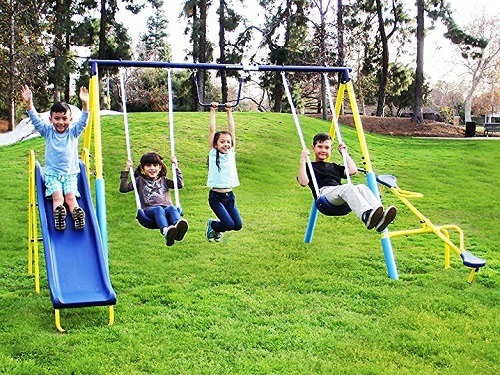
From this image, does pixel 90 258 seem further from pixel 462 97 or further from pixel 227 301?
pixel 462 97

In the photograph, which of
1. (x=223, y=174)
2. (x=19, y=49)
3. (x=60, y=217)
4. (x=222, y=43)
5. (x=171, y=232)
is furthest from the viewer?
(x=222, y=43)

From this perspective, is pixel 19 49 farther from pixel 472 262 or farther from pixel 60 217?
→ pixel 472 262

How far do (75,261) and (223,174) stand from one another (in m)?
1.68

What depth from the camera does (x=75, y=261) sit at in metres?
5.59

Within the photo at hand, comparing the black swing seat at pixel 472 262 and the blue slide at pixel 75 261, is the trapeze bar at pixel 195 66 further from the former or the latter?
the black swing seat at pixel 472 262

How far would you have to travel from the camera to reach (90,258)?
565 centimetres

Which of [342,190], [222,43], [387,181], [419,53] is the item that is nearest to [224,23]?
[222,43]

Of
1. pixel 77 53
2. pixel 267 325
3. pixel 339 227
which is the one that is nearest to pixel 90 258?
pixel 267 325

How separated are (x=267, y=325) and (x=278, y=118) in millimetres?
14312

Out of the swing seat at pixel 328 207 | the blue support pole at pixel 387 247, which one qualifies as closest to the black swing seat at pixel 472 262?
the blue support pole at pixel 387 247

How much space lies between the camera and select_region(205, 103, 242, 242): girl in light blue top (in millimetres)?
6148

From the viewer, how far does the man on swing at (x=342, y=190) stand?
5.54m

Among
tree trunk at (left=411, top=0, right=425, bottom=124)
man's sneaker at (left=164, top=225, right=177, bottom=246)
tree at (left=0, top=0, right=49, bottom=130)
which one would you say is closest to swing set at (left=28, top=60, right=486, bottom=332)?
man's sneaker at (left=164, top=225, right=177, bottom=246)

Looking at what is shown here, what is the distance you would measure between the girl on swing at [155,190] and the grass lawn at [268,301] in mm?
919
